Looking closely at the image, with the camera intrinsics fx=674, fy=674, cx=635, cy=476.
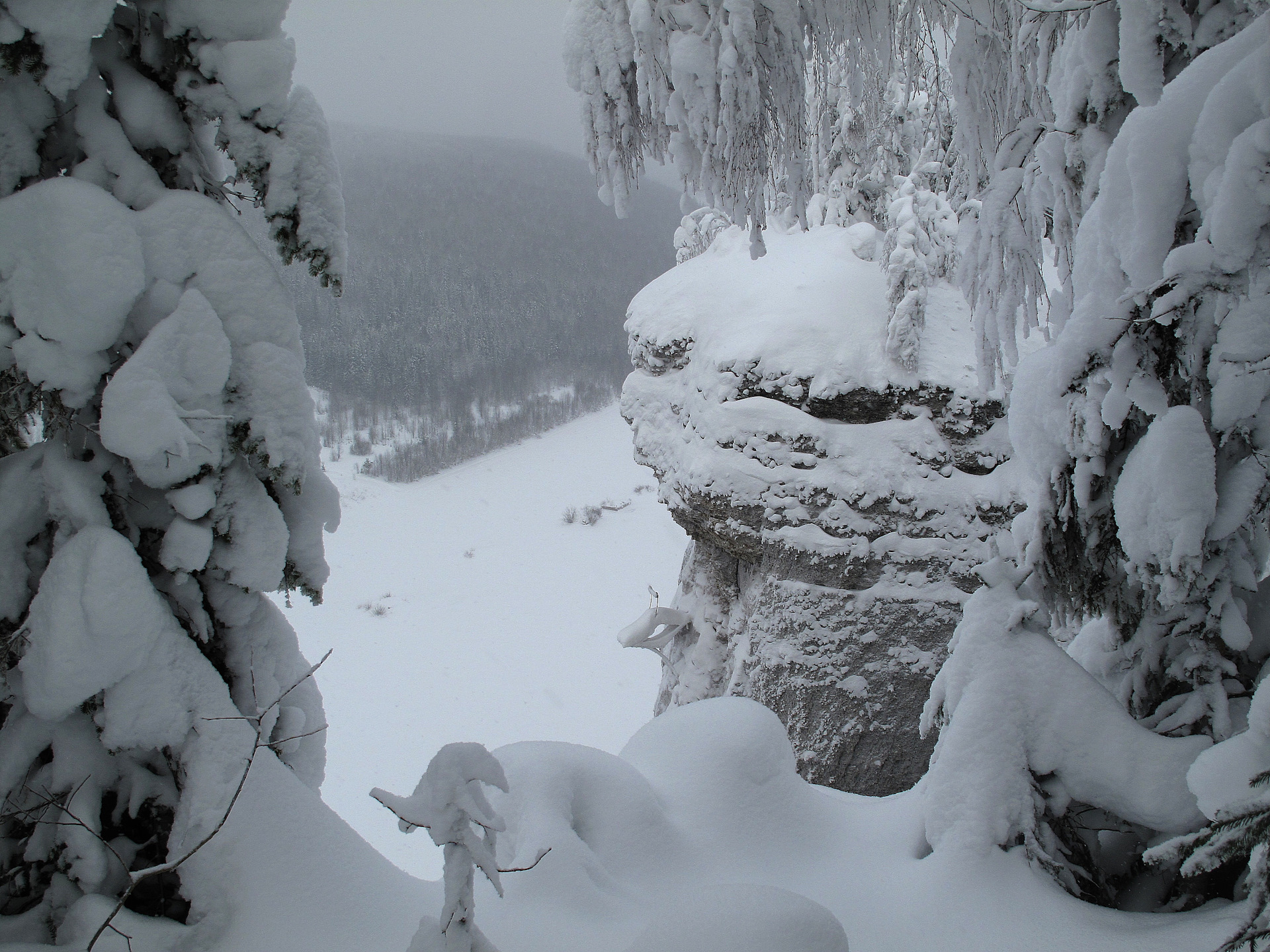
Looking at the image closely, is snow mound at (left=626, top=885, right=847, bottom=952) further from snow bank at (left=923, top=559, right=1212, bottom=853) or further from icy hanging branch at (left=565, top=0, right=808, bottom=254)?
icy hanging branch at (left=565, top=0, right=808, bottom=254)

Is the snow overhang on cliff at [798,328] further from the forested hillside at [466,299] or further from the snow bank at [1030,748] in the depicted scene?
the forested hillside at [466,299]

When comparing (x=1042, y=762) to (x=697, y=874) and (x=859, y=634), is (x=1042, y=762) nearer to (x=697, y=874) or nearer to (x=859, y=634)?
(x=697, y=874)

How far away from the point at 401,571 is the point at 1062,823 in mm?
14644

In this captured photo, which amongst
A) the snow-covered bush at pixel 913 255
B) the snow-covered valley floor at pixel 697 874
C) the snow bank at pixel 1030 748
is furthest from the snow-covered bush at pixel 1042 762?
the snow-covered bush at pixel 913 255

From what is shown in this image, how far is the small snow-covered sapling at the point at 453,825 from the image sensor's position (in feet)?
4.64

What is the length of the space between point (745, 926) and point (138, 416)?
1.98 m

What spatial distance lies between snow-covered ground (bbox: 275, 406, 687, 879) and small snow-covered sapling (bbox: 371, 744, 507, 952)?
7.71 m

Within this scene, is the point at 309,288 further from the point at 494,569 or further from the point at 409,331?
the point at 494,569

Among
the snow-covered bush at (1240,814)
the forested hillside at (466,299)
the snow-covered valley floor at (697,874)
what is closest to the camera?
the snow-covered bush at (1240,814)

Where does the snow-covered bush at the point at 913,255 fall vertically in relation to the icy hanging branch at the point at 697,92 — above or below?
below

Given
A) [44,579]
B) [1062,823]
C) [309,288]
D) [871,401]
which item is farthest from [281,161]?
[309,288]

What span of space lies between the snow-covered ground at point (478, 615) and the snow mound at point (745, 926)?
7667 millimetres

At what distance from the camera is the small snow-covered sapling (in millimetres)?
1413

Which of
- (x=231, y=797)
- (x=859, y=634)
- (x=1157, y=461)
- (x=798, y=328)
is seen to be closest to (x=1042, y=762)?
(x=1157, y=461)
